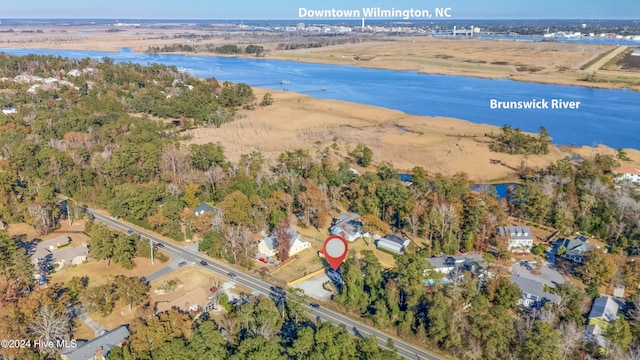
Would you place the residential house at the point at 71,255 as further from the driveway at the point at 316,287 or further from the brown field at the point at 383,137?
the brown field at the point at 383,137

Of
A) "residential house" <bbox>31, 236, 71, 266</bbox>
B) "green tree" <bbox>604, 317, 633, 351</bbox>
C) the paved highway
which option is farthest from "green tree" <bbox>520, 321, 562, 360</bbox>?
"residential house" <bbox>31, 236, 71, 266</bbox>

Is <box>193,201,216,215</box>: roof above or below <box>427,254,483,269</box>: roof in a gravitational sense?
above

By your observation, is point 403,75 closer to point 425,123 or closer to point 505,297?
point 425,123

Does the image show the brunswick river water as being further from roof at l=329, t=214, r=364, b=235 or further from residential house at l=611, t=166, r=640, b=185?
roof at l=329, t=214, r=364, b=235

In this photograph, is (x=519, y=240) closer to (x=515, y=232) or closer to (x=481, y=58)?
(x=515, y=232)

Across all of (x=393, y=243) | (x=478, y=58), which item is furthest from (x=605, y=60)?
(x=393, y=243)

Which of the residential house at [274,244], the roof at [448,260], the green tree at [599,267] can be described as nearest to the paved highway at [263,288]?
the residential house at [274,244]
